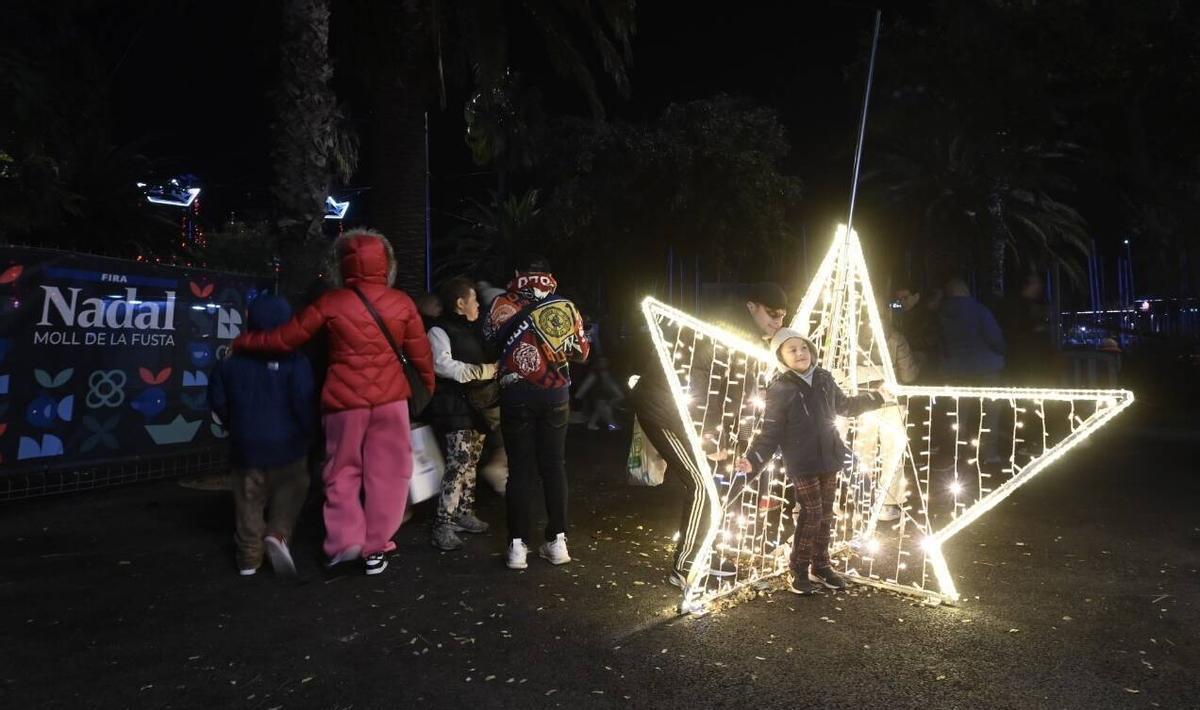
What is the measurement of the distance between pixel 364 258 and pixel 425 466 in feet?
4.88

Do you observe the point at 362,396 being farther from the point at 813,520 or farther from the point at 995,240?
the point at 995,240

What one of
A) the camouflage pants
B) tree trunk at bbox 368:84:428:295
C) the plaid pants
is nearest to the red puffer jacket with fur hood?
the camouflage pants

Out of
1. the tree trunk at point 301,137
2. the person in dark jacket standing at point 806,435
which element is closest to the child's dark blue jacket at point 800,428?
the person in dark jacket standing at point 806,435

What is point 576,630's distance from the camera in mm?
3928

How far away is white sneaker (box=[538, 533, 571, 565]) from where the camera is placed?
198 inches

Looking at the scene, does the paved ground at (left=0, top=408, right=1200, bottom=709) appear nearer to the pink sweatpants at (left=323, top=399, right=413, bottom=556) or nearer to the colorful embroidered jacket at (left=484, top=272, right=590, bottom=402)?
the pink sweatpants at (left=323, top=399, right=413, bottom=556)

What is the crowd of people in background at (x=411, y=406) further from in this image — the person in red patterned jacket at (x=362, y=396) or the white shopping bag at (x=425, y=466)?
the white shopping bag at (x=425, y=466)

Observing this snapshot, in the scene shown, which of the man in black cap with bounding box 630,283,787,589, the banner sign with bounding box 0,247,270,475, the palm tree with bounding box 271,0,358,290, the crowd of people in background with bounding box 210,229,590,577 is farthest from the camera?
the palm tree with bounding box 271,0,358,290

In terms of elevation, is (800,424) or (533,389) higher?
(533,389)

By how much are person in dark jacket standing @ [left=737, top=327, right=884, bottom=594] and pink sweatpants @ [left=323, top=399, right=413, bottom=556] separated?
197cm

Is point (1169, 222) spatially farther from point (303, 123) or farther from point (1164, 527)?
point (303, 123)

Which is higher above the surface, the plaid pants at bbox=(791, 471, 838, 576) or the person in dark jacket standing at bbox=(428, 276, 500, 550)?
the person in dark jacket standing at bbox=(428, 276, 500, 550)

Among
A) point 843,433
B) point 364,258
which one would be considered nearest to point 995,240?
point 843,433

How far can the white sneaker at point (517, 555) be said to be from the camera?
4906mm
